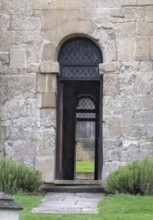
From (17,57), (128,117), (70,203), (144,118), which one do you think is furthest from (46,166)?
(70,203)

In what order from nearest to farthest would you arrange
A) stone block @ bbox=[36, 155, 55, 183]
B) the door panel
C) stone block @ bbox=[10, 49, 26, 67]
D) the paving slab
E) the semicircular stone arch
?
the paving slab
stone block @ bbox=[36, 155, 55, 183]
stone block @ bbox=[10, 49, 26, 67]
the semicircular stone arch
the door panel

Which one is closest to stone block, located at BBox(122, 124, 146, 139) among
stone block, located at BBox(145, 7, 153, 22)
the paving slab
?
the paving slab

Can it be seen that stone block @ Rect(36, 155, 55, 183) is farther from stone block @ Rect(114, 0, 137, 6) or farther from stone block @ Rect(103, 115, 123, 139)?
stone block @ Rect(114, 0, 137, 6)

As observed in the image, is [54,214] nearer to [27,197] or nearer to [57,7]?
[27,197]

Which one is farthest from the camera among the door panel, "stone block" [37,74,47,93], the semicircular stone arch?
the door panel

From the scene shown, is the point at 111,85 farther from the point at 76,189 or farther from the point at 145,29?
the point at 76,189

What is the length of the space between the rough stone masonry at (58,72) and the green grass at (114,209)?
1.93m

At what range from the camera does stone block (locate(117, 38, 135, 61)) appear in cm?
1276

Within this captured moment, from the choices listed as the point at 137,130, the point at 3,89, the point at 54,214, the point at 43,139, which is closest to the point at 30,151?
the point at 43,139

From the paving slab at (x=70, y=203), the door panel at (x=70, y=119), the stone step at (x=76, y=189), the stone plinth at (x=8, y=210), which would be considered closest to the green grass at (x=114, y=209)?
the paving slab at (x=70, y=203)

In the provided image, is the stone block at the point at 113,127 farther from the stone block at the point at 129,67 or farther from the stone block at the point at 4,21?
the stone block at the point at 4,21

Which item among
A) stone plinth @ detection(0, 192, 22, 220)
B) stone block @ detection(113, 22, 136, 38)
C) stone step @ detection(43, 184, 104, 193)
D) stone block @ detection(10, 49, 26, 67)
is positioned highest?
stone block @ detection(113, 22, 136, 38)

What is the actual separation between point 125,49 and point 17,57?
216 centimetres

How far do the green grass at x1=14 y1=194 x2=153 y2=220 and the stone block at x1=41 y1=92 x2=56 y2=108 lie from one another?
92.0 inches
